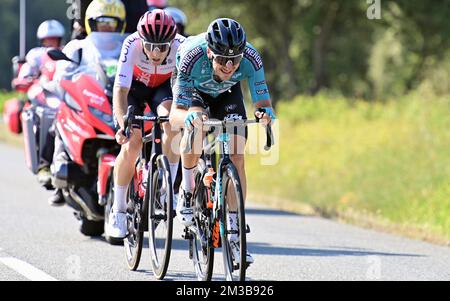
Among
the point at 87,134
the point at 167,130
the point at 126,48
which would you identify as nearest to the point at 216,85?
the point at 167,130

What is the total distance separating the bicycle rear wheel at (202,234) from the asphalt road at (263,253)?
0.31m

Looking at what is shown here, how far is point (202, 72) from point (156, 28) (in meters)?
0.97

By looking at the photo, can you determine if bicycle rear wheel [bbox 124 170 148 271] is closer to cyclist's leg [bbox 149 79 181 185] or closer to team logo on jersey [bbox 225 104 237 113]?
cyclist's leg [bbox 149 79 181 185]

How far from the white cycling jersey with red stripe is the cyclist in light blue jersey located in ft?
1.99

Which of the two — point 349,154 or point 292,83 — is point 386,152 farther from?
point 292,83

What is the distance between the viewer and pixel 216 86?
815 centimetres

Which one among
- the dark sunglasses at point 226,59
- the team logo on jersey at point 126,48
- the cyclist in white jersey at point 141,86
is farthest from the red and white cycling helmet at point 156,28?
the dark sunglasses at point 226,59

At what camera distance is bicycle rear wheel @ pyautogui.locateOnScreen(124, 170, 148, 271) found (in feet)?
28.7

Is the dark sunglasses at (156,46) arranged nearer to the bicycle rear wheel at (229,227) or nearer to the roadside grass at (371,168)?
the bicycle rear wheel at (229,227)

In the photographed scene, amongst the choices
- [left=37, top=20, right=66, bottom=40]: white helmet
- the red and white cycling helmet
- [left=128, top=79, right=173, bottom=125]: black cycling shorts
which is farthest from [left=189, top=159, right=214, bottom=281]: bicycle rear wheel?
[left=37, top=20, right=66, bottom=40]: white helmet

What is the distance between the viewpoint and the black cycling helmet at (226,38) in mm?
7508

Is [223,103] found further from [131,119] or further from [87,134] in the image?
[87,134]

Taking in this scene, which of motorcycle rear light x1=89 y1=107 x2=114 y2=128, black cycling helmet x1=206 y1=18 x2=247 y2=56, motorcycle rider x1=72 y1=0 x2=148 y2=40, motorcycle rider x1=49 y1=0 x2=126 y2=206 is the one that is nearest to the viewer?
black cycling helmet x1=206 y1=18 x2=247 y2=56
